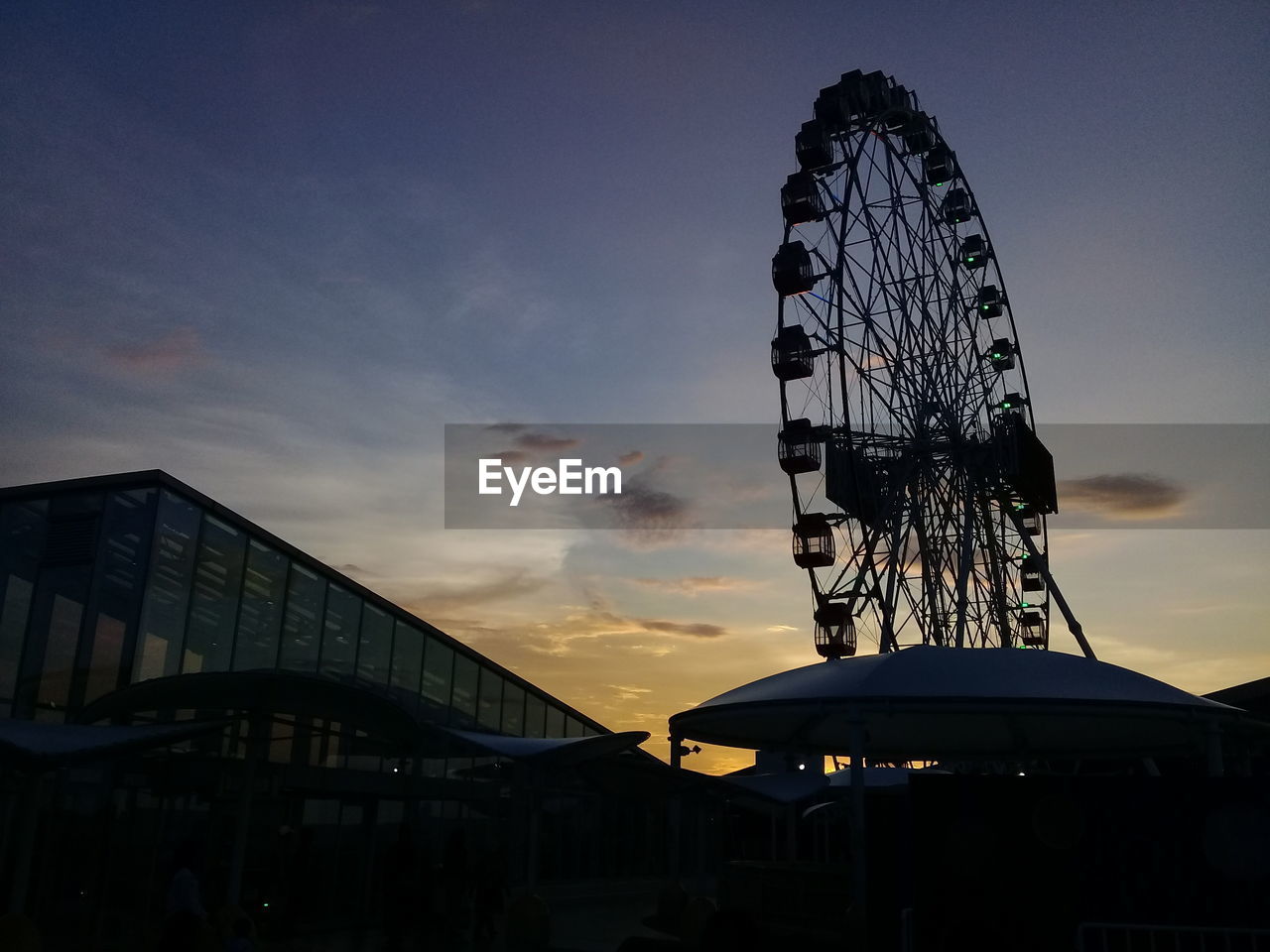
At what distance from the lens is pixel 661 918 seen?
2209 cm

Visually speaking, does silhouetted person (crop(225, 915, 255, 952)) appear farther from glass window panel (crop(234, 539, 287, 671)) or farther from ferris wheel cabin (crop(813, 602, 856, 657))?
ferris wheel cabin (crop(813, 602, 856, 657))

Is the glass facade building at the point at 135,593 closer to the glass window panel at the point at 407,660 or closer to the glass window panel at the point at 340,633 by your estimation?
the glass window panel at the point at 340,633

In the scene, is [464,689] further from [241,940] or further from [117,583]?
[241,940]

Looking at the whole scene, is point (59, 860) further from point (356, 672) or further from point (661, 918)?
point (661, 918)

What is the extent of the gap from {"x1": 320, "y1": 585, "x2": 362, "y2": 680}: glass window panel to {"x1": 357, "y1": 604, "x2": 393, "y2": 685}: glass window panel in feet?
0.98

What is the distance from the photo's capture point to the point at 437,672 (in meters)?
26.2

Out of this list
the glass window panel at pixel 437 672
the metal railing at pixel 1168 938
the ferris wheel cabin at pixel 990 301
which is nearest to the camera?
the metal railing at pixel 1168 938

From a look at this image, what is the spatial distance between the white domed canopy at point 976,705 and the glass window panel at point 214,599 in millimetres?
8360

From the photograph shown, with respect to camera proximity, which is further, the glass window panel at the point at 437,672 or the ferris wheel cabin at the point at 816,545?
the ferris wheel cabin at the point at 816,545

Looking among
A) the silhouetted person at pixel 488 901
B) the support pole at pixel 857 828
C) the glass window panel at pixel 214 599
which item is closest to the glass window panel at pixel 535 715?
the silhouetted person at pixel 488 901

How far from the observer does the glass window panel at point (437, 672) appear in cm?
2575

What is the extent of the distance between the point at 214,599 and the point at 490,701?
11397 millimetres

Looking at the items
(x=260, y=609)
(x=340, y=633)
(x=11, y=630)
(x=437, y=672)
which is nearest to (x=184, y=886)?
(x=11, y=630)

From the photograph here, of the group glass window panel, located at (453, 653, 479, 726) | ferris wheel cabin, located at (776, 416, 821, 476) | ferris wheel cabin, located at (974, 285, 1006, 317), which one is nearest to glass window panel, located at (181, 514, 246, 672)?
glass window panel, located at (453, 653, 479, 726)
